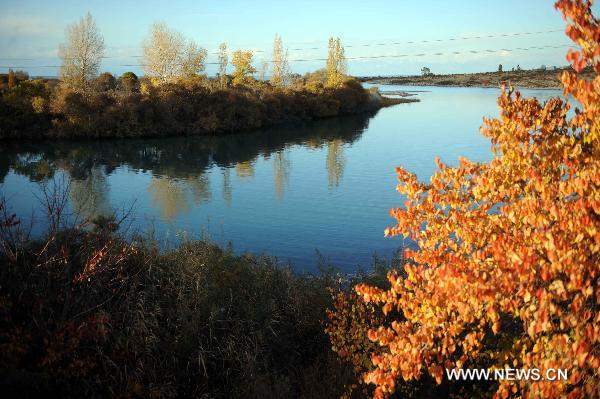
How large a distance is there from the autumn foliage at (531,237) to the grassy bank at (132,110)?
46061 millimetres

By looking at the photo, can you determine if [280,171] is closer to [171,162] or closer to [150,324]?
[171,162]

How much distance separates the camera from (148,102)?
5016 centimetres

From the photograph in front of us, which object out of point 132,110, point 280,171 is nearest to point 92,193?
point 280,171

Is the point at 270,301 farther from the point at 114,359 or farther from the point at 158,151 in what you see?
the point at 158,151

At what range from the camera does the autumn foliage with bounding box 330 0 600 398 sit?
4355 mm

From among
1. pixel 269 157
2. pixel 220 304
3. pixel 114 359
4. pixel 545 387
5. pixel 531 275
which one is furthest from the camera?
pixel 269 157

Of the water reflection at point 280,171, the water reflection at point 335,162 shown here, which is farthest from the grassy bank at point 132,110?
the water reflection at point 280,171

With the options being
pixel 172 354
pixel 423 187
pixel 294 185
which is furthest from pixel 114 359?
pixel 294 185

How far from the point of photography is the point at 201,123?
5244 cm

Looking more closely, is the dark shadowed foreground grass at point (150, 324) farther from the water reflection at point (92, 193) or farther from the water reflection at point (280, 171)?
the water reflection at point (280, 171)

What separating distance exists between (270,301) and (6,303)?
5043 mm

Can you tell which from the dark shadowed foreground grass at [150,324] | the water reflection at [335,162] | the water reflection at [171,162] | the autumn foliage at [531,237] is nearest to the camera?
the autumn foliage at [531,237]

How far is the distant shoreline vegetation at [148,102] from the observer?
4597cm

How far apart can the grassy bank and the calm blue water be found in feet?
8.01
